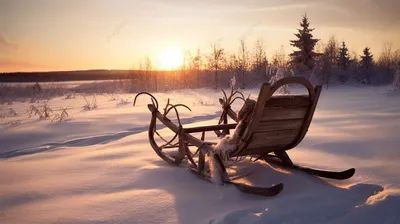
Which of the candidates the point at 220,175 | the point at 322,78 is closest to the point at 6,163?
the point at 220,175

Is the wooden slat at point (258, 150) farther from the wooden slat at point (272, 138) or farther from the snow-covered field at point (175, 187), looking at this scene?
the snow-covered field at point (175, 187)

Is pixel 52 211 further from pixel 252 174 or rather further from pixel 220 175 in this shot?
pixel 252 174

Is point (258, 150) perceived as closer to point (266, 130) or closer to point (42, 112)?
point (266, 130)

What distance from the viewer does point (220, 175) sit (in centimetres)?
330

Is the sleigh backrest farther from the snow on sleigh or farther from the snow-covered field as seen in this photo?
the snow-covered field

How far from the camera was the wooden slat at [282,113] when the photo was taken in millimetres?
2936

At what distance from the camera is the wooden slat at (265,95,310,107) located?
2902mm

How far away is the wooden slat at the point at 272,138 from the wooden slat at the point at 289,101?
337 mm

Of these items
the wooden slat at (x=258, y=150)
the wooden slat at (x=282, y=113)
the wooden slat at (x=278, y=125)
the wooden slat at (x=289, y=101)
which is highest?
the wooden slat at (x=289, y=101)

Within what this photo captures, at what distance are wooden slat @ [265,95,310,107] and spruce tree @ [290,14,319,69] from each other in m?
27.9

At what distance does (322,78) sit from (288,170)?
26.9m

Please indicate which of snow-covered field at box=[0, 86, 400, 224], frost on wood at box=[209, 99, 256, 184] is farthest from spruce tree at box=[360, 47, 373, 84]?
frost on wood at box=[209, 99, 256, 184]

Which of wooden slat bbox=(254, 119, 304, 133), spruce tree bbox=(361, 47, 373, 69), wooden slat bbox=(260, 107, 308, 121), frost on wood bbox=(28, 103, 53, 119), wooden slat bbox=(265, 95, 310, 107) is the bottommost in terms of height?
frost on wood bbox=(28, 103, 53, 119)

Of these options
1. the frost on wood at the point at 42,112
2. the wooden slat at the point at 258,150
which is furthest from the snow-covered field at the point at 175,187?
the frost on wood at the point at 42,112
